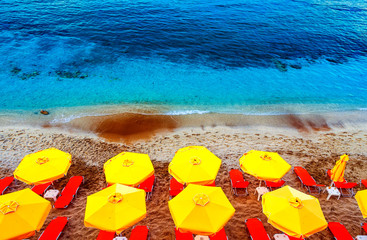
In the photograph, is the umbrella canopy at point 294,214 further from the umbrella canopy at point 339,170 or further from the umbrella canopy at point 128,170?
the umbrella canopy at point 128,170

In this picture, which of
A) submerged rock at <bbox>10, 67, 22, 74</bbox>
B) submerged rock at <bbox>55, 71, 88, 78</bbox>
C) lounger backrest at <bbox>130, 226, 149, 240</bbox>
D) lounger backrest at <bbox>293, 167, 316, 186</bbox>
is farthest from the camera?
submerged rock at <bbox>10, 67, 22, 74</bbox>

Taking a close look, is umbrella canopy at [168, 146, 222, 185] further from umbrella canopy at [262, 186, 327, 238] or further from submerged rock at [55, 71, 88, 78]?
submerged rock at [55, 71, 88, 78]

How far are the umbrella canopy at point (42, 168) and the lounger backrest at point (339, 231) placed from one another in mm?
11315

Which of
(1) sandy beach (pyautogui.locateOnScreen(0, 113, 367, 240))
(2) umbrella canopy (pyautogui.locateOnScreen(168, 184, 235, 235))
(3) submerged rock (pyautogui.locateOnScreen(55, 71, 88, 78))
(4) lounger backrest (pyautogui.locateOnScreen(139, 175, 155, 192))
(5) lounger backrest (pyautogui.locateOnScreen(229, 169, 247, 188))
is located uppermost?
(2) umbrella canopy (pyautogui.locateOnScreen(168, 184, 235, 235))

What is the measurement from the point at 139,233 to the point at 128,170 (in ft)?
8.19

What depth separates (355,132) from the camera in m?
15.8

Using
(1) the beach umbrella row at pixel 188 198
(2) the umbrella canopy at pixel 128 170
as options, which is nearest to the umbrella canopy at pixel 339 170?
(1) the beach umbrella row at pixel 188 198

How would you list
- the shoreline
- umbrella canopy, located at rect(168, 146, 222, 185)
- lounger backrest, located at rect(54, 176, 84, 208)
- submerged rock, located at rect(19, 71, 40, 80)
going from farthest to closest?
submerged rock, located at rect(19, 71, 40, 80), the shoreline, lounger backrest, located at rect(54, 176, 84, 208), umbrella canopy, located at rect(168, 146, 222, 185)

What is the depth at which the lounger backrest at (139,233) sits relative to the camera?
8.27 meters

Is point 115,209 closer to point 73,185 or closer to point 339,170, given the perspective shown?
point 73,185

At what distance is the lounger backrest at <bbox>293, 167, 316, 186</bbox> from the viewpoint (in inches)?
423

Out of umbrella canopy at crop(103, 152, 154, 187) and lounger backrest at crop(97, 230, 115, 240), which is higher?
umbrella canopy at crop(103, 152, 154, 187)

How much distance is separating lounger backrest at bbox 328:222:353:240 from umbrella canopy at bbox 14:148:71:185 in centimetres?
1132

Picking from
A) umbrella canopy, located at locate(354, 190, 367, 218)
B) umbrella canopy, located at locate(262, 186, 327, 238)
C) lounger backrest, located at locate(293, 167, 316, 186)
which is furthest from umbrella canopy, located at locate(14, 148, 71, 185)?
umbrella canopy, located at locate(354, 190, 367, 218)
